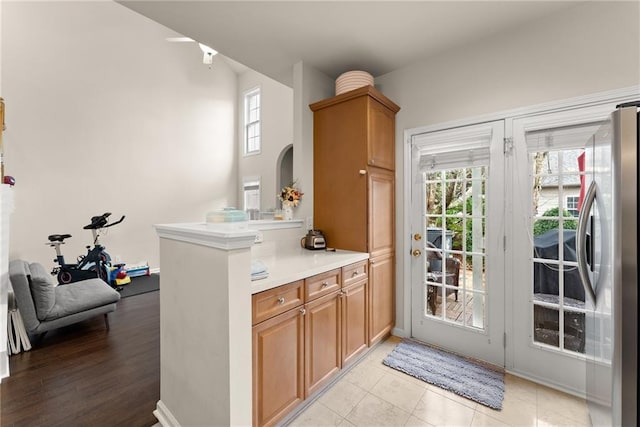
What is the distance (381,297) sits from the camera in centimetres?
258

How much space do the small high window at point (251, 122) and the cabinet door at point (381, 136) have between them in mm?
4901

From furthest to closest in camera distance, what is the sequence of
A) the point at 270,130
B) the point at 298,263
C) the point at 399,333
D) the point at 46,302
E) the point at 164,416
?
the point at 270,130
the point at 399,333
the point at 46,302
the point at 298,263
the point at 164,416

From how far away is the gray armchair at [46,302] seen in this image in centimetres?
256

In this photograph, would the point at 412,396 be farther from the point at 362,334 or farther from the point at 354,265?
the point at 354,265

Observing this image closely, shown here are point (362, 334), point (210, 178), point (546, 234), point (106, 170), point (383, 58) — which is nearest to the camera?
point (546, 234)

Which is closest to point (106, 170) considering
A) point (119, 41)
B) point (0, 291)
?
point (119, 41)

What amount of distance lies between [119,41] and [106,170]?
242cm

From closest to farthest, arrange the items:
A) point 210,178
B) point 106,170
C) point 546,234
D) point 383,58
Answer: point 546,234
point 383,58
point 106,170
point 210,178

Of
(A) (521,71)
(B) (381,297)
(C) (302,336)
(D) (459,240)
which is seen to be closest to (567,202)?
(D) (459,240)

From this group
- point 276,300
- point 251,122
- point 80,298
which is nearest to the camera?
point 276,300

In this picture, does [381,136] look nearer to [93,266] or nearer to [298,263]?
[298,263]

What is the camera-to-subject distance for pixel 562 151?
6.66ft

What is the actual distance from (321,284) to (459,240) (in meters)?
1.42

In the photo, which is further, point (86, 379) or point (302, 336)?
point (86, 379)
